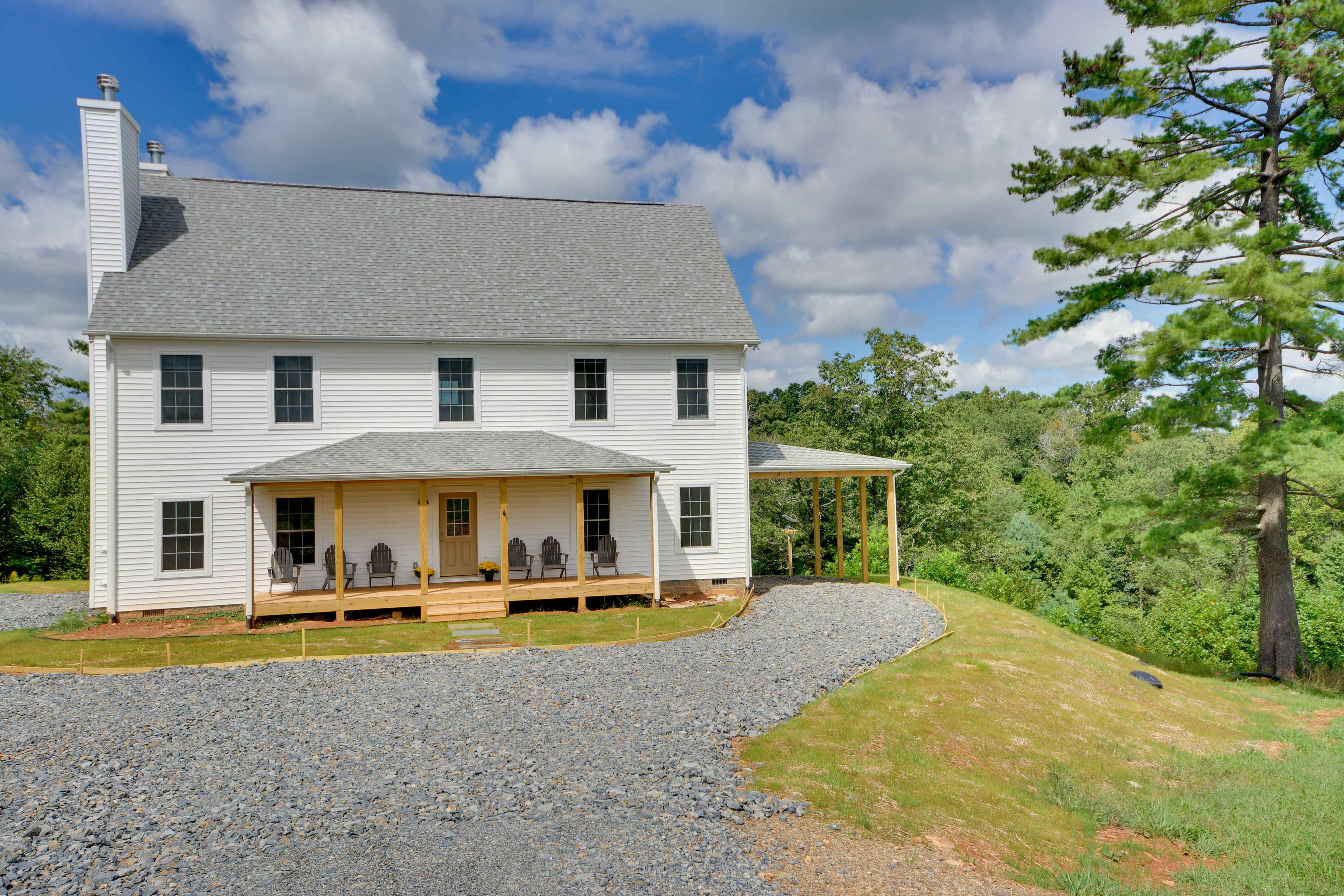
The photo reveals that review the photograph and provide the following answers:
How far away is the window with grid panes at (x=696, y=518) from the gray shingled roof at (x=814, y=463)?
1.40 metres

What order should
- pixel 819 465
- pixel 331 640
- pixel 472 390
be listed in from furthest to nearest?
pixel 819 465
pixel 472 390
pixel 331 640

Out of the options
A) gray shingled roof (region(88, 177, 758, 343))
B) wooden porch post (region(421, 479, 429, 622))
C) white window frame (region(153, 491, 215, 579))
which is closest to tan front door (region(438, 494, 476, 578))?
wooden porch post (region(421, 479, 429, 622))

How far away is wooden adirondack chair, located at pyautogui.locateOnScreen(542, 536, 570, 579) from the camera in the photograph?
16.5 m

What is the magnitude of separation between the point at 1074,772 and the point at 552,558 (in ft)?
36.3

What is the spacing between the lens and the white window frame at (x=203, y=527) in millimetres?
14859

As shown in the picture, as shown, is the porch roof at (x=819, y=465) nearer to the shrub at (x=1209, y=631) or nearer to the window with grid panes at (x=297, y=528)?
the window with grid panes at (x=297, y=528)

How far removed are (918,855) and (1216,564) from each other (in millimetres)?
34255

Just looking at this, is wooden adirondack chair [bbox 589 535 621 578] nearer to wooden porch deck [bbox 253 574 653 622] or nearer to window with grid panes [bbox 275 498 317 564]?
wooden porch deck [bbox 253 574 653 622]

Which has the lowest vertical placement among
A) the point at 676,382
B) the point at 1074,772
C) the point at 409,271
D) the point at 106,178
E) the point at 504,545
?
the point at 1074,772

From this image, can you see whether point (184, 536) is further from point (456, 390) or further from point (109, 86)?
point (109, 86)

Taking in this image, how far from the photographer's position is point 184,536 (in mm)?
15008

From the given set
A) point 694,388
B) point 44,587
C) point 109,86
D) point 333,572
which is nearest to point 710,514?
point 694,388

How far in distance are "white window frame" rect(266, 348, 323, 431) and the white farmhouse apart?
5 centimetres

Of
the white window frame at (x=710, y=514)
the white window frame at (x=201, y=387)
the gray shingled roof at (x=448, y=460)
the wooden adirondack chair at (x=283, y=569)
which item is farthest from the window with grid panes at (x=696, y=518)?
the white window frame at (x=201, y=387)
